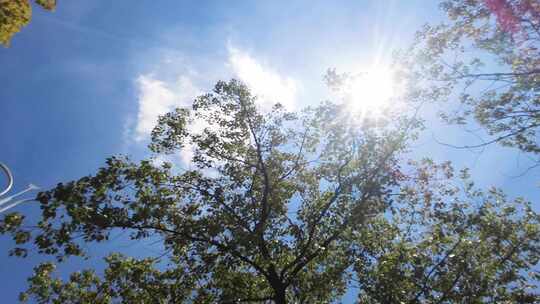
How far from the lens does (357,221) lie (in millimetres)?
12953

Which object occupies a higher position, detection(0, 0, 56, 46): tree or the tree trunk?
detection(0, 0, 56, 46): tree

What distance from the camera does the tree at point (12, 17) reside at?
8117 millimetres

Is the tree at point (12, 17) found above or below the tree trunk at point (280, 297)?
above

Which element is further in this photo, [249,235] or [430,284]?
[430,284]

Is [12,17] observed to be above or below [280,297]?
above

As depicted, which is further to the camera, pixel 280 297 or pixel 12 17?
pixel 280 297

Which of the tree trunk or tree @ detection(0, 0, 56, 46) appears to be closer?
tree @ detection(0, 0, 56, 46)

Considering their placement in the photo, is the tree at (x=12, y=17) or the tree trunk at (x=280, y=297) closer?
the tree at (x=12, y=17)

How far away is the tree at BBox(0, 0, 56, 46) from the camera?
812cm

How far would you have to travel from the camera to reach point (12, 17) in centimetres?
820

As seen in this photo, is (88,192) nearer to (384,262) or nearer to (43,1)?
(43,1)

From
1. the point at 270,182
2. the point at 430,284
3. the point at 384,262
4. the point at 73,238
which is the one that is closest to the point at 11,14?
the point at 73,238

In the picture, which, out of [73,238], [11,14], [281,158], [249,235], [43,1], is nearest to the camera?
[11,14]

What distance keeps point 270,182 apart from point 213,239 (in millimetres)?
3782
